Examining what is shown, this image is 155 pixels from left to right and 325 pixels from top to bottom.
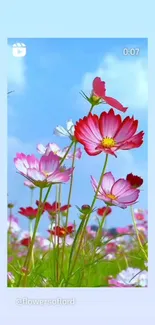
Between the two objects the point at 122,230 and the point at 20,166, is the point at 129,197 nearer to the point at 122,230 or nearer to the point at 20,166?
the point at 122,230

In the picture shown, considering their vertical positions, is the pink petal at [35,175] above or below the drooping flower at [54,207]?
above

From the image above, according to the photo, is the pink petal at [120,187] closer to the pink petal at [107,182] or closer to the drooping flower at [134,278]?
the pink petal at [107,182]

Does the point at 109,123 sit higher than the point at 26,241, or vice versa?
the point at 109,123

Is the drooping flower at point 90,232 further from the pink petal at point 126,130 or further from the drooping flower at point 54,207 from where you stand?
the pink petal at point 126,130

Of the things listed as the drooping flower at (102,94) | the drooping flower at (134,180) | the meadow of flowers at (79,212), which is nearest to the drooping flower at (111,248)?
the meadow of flowers at (79,212)

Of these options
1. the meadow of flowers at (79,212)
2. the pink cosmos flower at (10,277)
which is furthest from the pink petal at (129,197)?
the pink cosmos flower at (10,277)

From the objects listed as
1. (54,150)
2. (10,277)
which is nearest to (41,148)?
(54,150)

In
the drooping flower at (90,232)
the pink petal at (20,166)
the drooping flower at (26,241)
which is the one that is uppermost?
the pink petal at (20,166)
